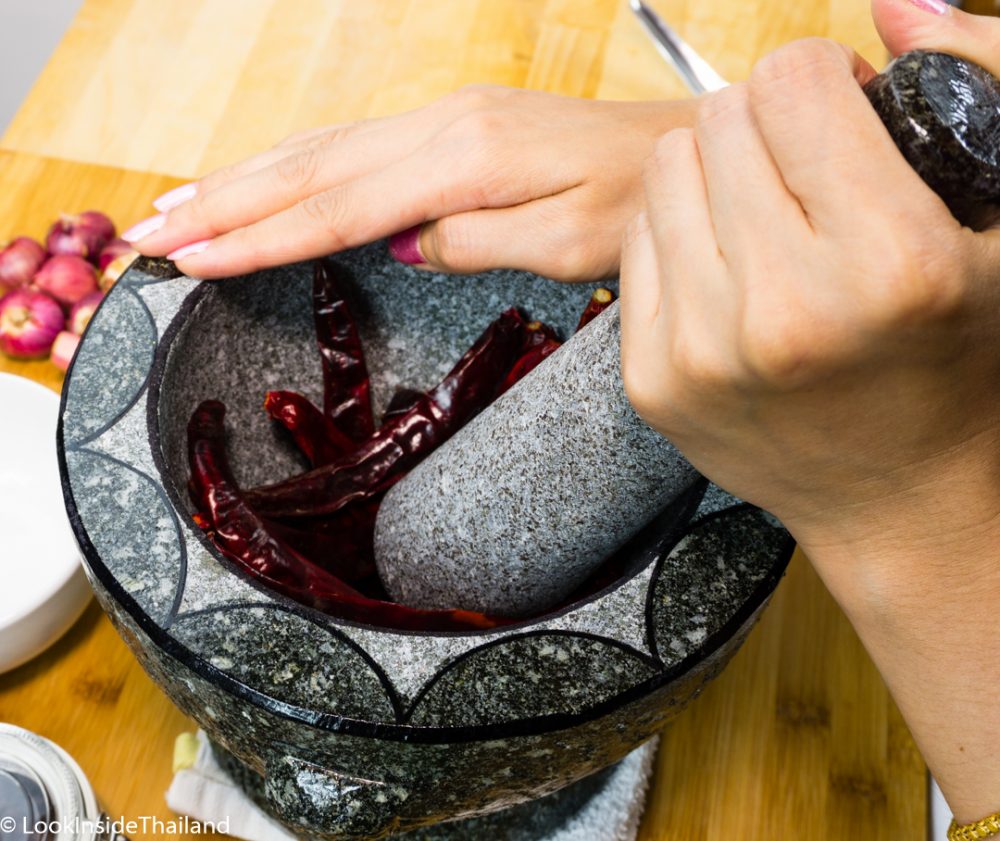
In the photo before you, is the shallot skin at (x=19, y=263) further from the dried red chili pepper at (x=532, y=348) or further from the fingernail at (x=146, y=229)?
the dried red chili pepper at (x=532, y=348)

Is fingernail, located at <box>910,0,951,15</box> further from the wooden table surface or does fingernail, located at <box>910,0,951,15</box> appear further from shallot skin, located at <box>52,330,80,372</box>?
shallot skin, located at <box>52,330,80,372</box>

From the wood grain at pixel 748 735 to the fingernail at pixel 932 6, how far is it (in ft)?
2.52

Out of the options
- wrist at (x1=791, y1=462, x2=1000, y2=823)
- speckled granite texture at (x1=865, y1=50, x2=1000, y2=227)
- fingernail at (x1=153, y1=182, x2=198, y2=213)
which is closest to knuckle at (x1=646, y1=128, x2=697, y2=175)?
speckled granite texture at (x1=865, y1=50, x2=1000, y2=227)

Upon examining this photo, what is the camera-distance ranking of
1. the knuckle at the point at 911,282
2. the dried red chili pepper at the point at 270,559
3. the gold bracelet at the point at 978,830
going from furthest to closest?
the dried red chili pepper at the point at 270,559
the gold bracelet at the point at 978,830
the knuckle at the point at 911,282

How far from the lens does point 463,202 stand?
1.02 m

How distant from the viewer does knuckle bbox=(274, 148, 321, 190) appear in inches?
42.6

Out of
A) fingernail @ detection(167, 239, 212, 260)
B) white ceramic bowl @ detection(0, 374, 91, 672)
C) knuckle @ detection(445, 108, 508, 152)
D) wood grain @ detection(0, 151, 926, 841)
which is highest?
knuckle @ detection(445, 108, 508, 152)

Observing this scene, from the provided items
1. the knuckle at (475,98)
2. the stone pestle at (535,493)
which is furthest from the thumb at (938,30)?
the knuckle at (475,98)

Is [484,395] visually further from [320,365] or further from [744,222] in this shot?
[744,222]

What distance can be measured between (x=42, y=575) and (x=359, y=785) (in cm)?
56

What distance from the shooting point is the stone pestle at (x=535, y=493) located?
83 centimetres

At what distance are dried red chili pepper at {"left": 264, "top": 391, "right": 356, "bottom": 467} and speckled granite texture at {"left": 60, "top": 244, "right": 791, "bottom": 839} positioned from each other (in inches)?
6.7

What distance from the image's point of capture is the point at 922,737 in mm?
782

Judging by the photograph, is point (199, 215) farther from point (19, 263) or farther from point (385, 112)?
point (385, 112)
